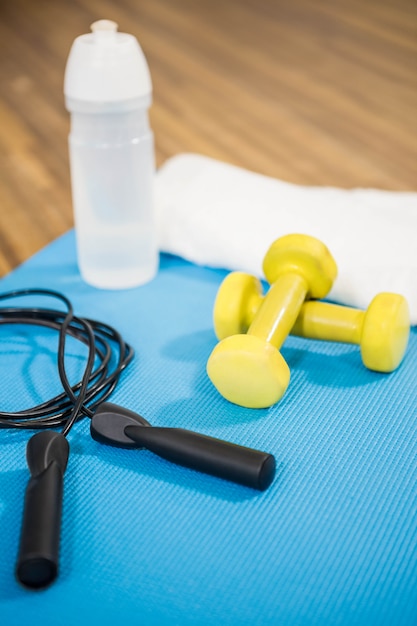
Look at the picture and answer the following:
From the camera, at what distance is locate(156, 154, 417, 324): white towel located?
45.6 inches

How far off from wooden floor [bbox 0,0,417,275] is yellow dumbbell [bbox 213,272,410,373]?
52 cm

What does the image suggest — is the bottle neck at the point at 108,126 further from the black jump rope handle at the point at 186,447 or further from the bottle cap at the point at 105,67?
the black jump rope handle at the point at 186,447

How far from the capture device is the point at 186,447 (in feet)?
2.79

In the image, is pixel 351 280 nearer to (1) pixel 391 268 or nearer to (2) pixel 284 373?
(1) pixel 391 268

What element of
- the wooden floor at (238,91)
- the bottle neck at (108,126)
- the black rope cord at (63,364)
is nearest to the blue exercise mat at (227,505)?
the black rope cord at (63,364)

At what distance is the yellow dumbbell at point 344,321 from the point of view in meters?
0.99

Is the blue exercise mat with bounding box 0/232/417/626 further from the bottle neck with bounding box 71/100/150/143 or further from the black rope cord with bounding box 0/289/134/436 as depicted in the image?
the bottle neck with bounding box 71/100/150/143

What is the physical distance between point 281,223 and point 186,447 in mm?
500

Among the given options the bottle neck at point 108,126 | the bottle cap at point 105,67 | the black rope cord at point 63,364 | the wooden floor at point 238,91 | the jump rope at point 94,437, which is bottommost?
the wooden floor at point 238,91

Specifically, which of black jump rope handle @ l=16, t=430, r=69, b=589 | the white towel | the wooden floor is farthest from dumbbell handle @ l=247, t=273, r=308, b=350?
the wooden floor

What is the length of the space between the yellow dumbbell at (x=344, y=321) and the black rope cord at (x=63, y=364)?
15 cm

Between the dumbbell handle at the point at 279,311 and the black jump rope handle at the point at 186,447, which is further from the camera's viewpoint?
the dumbbell handle at the point at 279,311

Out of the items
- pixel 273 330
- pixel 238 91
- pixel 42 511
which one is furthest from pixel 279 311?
pixel 238 91

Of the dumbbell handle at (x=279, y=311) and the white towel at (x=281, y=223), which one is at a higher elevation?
the dumbbell handle at (x=279, y=311)
